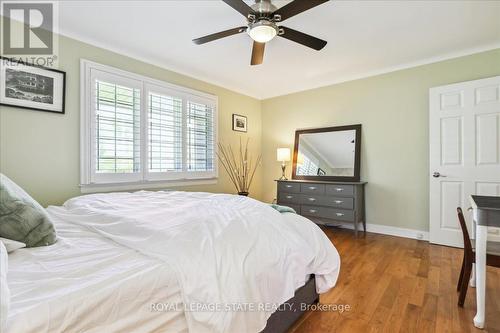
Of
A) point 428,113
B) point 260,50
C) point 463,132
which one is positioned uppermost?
point 260,50

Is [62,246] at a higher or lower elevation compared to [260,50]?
lower

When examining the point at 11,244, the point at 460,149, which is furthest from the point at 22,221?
the point at 460,149

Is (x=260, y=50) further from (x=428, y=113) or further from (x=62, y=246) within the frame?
(x=428, y=113)

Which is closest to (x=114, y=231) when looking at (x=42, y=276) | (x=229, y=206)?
(x=42, y=276)

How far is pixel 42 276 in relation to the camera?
851 millimetres

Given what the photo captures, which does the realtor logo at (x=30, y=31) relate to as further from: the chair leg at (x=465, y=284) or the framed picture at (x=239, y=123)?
the chair leg at (x=465, y=284)

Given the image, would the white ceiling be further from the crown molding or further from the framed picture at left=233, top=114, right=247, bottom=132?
the framed picture at left=233, top=114, right=247, bottom=132

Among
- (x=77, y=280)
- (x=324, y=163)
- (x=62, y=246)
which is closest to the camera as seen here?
(x=77, y=280)

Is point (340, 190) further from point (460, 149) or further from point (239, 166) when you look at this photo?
point (239, 166)

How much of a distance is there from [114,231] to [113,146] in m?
2.01

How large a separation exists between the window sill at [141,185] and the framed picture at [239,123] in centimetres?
112

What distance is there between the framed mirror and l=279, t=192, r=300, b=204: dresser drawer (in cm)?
43

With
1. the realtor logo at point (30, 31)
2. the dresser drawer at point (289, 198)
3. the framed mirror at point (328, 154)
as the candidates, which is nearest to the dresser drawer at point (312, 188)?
the dresser drawer at point (289, 198)

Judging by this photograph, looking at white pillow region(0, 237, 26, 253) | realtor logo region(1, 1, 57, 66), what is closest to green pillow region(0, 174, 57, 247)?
white pillow region(0, 237, 26, 253)
